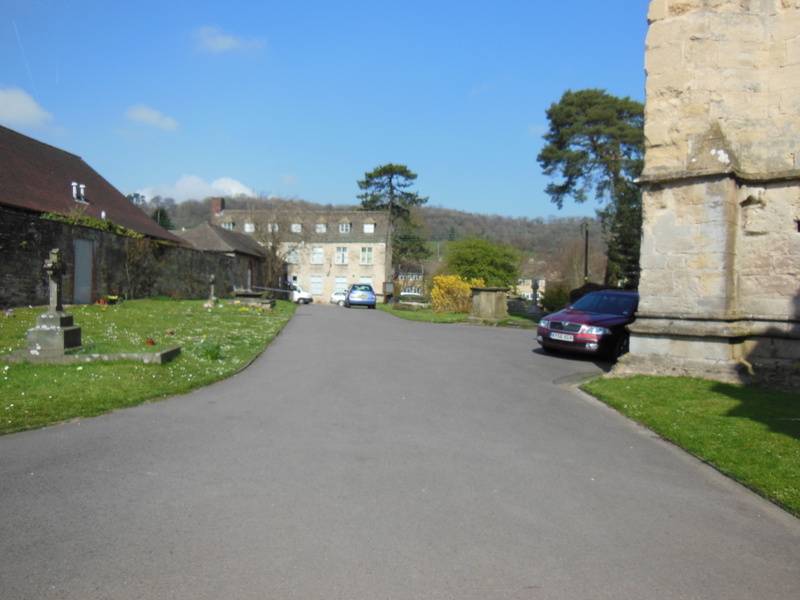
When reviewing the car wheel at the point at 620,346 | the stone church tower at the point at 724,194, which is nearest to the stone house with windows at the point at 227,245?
the car wheel at the point at 620,346

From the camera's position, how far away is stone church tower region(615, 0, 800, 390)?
944 centimetres

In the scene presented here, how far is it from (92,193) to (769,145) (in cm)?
3037

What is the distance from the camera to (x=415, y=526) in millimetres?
3898

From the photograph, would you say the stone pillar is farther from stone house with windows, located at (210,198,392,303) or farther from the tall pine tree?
stone house with windows, located at (210,198,392,303)

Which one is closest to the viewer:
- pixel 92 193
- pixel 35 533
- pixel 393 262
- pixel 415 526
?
pixel 35 533

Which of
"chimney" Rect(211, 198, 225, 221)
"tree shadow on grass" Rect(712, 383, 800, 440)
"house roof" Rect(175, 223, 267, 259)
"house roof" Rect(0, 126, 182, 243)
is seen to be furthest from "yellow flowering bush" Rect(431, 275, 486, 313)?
"chimney" Rect(211, 198, 225, 221)

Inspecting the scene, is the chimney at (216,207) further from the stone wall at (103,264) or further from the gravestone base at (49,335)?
the gravestone base at (49,335)

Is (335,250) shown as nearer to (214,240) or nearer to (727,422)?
(214,240)

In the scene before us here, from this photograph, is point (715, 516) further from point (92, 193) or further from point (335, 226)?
point (335, 226)

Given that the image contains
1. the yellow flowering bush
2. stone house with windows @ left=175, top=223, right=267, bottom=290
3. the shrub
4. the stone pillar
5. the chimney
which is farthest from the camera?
the chimney

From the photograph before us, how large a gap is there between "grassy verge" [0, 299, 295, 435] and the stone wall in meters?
1.43

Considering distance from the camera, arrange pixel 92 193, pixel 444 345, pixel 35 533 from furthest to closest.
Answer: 1. pixel 92 193
2. pixel 444 345
3. pixel 35 533

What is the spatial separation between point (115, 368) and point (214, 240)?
132 feet

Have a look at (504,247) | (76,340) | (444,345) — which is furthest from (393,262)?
(76,340)
